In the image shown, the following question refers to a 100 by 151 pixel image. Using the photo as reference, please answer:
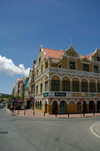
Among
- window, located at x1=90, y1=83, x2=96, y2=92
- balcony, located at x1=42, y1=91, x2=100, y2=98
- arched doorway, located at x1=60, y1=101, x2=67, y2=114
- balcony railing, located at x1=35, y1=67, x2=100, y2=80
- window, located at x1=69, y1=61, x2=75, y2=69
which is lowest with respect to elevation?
arched doorway, located at x1=60, y1=101, x2=67, y2=114

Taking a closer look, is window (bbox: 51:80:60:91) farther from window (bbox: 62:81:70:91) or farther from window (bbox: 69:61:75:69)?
window (bbox: 69:61:75:69)

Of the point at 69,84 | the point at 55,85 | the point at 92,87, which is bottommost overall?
the point at 92,87

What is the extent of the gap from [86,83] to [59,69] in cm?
748

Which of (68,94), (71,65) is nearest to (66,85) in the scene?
(68,94)

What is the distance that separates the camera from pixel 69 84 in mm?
29547

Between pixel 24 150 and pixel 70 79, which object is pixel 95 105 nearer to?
pixel 70 79

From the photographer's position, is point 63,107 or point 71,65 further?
point 71,65

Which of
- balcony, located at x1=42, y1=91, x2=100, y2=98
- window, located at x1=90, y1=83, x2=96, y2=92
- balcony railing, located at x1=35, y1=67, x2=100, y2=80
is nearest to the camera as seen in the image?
balcony, located at x1=42, y1=91, x2=100, y2=98

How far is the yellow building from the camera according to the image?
1099 inches

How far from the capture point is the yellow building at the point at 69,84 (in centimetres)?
2791

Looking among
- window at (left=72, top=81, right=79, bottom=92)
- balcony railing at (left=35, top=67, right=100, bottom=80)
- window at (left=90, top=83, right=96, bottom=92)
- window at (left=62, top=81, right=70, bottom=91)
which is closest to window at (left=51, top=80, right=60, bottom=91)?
window at (left=62, top=81, right=70, bottom=91)

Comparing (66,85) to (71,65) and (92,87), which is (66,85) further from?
(92,87)

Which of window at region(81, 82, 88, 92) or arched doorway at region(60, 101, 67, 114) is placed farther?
window at region(81, 82, 88, 92)

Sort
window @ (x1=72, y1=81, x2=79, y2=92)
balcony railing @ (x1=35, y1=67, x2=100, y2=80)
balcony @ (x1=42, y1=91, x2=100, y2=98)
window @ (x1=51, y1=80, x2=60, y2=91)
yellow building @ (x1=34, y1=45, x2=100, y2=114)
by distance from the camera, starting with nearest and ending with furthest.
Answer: balcony @ (x1=42, y1=91, x2=100, y2=98) < window @ (x1=51, y1=80, x2=60, y2=91) < yellow building @ (x1=34, y1=45, x2=100, y2=114) < balcony railing @ (x1=35, y1=67, x2=100, y2=80) < window @ (x1=72, y1=81, x2=79, y2=92)
